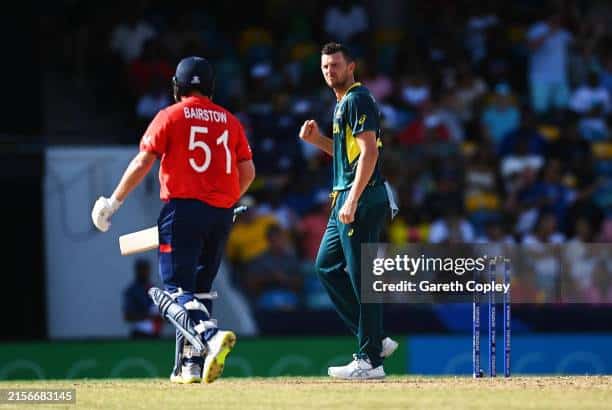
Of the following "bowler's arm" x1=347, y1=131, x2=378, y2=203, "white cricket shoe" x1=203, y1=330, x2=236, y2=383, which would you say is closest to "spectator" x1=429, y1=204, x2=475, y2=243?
"bowler's arm" x1=347, y1=131, x2=378, y2=203

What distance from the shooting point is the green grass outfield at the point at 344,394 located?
9.05 m

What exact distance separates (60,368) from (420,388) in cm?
652

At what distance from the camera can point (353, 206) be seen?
10.2m

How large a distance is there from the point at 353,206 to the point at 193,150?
43.3 inches

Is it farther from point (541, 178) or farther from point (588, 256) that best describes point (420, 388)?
point (541, 178)

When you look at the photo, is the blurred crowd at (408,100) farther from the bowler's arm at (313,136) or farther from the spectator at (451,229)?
the bowler's arm at (313,136)

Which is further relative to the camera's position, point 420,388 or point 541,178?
point 541,178

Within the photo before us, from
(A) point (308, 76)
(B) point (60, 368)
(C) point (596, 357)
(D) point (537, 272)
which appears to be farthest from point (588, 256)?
(A) point (308, 76)

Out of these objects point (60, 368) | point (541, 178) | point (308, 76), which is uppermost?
point (308, 76)

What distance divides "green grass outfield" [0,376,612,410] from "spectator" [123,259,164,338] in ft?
18.7

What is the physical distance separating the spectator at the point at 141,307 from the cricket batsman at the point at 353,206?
6.31 m

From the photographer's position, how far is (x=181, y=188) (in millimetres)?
10086

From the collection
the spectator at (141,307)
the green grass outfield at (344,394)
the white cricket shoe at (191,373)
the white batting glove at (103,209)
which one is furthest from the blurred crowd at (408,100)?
the white batting glove at (103,209)

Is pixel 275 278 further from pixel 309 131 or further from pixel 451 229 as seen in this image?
pixel 309 131
